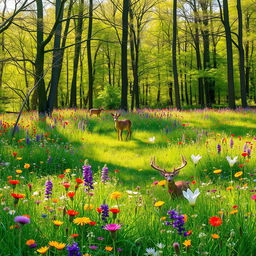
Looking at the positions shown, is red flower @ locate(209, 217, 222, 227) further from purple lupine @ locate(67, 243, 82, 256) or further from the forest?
the forest

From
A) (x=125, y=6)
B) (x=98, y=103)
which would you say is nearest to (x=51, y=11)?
(x=98, y=103)

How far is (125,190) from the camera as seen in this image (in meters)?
4.29

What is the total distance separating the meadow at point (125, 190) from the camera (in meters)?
2.16

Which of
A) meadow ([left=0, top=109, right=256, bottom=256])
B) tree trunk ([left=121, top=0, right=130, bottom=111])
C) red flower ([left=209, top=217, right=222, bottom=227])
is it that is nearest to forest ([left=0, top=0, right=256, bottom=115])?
tree trunk ([left=121, top=0, right=130, bottom=111])

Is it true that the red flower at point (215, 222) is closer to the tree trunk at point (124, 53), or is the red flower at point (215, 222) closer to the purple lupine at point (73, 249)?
the purple lupine at point (73, 249)

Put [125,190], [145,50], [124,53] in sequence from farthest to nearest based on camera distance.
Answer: [145,50] < [124,53] < [125,190]

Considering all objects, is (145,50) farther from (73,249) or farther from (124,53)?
(73,249)

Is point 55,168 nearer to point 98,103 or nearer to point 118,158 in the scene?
point 118,158

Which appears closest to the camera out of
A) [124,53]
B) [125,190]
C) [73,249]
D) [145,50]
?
[73,249]

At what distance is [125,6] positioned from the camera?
15.5 m

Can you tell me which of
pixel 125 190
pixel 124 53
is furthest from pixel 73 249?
pixel 124 53

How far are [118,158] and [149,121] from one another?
466 cm

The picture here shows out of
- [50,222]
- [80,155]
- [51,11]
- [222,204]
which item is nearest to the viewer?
[50,222]

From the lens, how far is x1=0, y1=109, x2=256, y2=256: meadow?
7.10ft
